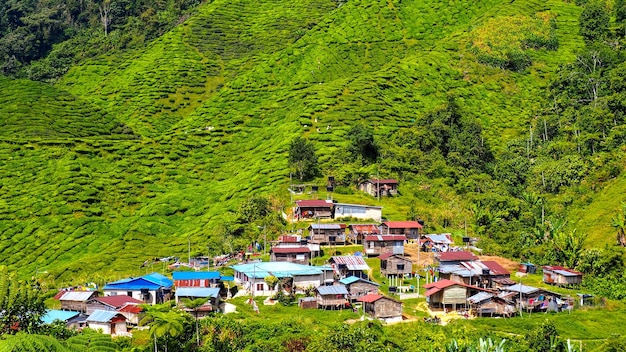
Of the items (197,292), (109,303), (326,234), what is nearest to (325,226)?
(326,234)

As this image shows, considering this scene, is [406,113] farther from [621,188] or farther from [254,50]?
[254,50]

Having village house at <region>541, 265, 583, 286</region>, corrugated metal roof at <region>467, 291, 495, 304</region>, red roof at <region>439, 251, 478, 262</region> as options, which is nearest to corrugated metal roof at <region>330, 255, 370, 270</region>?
red roof at <region>439, 251, 478, 262</region>

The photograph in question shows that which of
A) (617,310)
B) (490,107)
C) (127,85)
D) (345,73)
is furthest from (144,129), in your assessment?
(617,310)

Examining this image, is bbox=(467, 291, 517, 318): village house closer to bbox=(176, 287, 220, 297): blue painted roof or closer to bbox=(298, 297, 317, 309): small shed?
bbox=(298, 297, 317, 309): small shed

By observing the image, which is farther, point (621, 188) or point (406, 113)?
point (406, 113)

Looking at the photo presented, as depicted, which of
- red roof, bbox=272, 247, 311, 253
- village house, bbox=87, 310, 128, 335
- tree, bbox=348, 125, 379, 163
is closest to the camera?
village house, bbox=87, 310, 128, 335

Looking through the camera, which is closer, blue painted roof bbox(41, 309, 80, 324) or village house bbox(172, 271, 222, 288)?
blue painted roof bbox(41, 309, 80, 324)

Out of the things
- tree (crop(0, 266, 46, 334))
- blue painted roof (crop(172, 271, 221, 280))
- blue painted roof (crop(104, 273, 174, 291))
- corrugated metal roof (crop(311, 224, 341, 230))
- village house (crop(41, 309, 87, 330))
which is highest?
tree (crop(0, 266, 46, 334))

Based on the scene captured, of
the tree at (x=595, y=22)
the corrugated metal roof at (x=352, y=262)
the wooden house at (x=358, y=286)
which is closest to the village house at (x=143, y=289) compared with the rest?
the wooden house at (x=358, y=286)
